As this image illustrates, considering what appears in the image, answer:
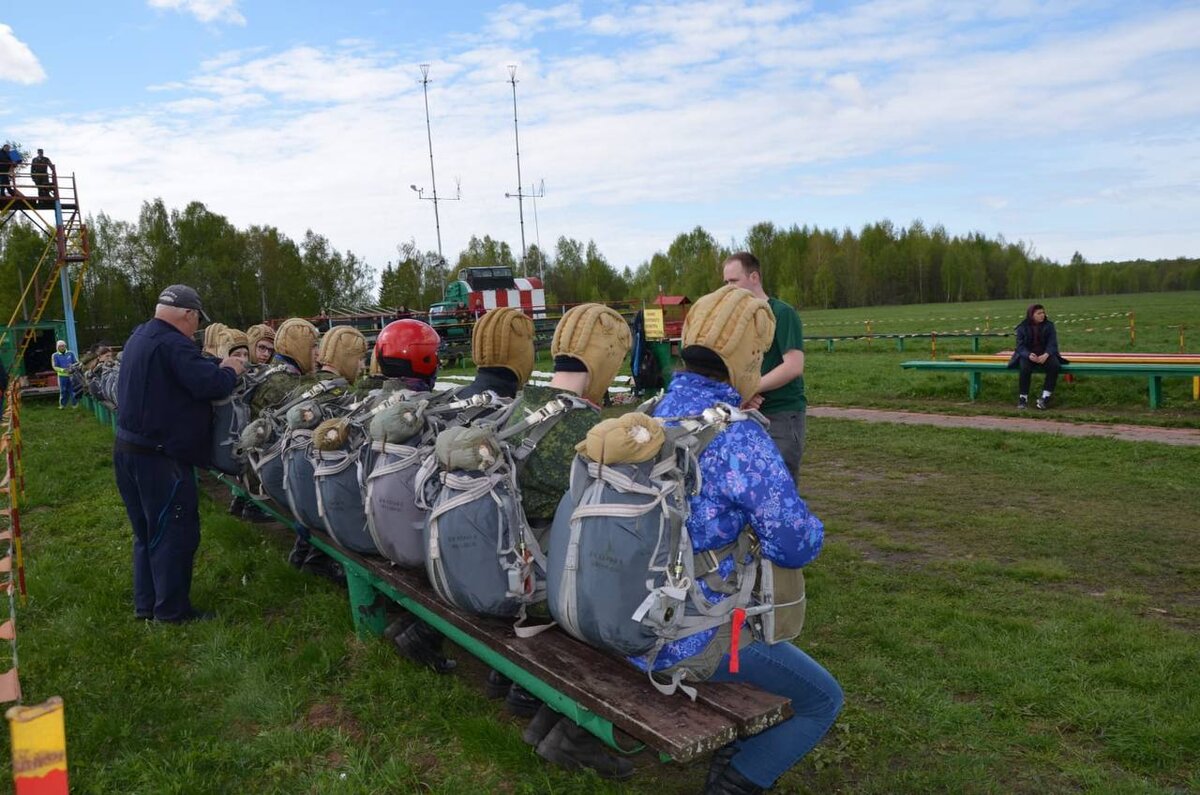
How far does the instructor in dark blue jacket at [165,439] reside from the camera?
5.17 metres

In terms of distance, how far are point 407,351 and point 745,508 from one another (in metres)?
2.76

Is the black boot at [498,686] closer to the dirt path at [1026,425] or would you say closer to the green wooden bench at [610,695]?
the green wooden bench at [610,695]

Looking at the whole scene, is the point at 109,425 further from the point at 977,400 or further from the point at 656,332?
the point at 977,400

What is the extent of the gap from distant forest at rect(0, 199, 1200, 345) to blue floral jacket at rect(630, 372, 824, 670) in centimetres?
1880

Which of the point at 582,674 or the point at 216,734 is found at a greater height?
the point at 582,674

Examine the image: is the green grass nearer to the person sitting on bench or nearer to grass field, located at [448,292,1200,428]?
grass field, located at [448,292,1200,428]

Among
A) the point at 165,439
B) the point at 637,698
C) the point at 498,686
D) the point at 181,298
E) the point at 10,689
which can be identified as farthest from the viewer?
the point at 181,298

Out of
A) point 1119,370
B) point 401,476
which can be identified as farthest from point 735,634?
point 1119,370

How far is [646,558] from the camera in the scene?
8.23 ft

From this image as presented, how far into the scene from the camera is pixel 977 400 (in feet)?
43.6

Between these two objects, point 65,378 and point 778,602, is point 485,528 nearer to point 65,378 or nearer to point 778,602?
point 778,602

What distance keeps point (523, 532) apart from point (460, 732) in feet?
3.62

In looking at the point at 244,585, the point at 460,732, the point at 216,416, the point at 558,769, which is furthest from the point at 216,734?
the point at 216,416

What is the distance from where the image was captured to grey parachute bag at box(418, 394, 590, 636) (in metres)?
3.19
